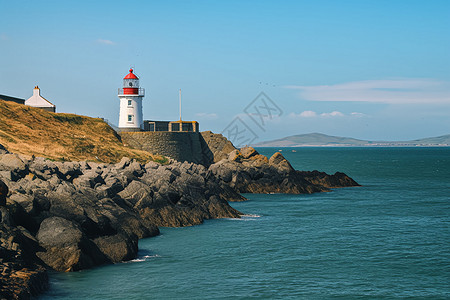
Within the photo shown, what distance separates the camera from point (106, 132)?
5362 cm

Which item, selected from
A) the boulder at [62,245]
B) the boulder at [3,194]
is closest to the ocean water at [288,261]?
the boulder at [62,245]

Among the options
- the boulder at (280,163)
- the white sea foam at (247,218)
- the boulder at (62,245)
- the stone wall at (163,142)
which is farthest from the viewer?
the stone wall at (163,142)

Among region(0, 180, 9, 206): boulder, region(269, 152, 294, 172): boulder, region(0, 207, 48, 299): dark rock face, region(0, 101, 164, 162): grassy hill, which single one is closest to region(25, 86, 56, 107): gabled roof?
region(0, 101, 164, 162): grassy hill

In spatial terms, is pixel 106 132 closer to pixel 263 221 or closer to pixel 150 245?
pixel 263 221

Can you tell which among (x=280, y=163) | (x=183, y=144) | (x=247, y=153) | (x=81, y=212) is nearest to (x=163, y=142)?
(x=183, y=144)

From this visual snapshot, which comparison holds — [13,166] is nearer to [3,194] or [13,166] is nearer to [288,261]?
[3,194]

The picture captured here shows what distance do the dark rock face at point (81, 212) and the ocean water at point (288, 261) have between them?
2.33 feet

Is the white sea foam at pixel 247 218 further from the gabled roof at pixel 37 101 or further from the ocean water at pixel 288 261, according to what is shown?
the gabled roof at pixel 37 101

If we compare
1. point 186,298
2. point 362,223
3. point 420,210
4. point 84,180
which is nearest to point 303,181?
point 420,210

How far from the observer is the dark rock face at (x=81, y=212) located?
1540 cm

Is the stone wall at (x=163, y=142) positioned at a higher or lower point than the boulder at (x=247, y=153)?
higher

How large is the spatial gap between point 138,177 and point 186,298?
732 inches

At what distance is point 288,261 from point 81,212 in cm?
778

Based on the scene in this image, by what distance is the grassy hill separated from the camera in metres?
43.6
